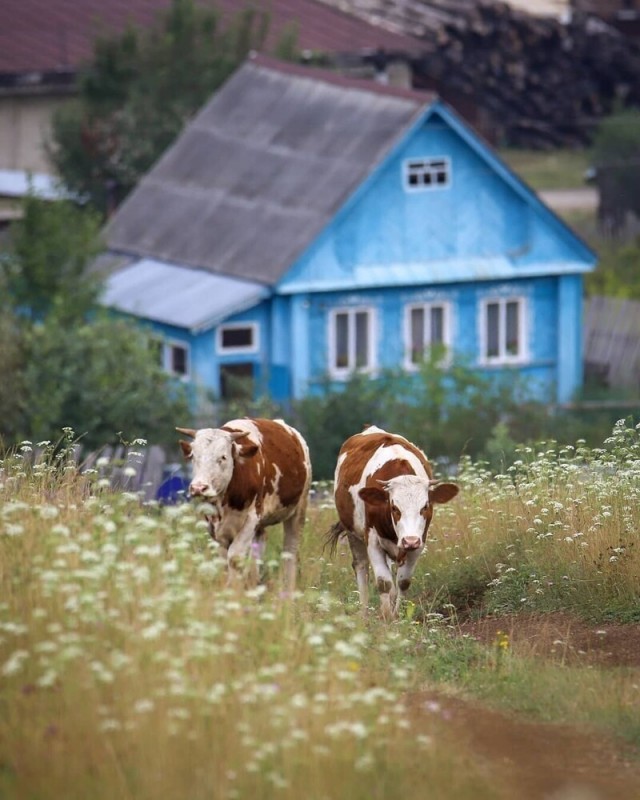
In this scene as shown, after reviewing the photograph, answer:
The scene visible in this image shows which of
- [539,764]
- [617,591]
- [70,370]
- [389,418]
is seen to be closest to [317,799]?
[539,764]

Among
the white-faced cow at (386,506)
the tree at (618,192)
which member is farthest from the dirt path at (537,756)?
the tree at (618,192)

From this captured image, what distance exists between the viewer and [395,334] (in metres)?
30.4

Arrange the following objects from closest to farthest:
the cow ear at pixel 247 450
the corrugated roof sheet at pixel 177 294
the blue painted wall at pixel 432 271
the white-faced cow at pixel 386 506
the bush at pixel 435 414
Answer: the white-faced cow at pixel 386 506 → the cow ear at pixel 247 450 → the bush at pixel 435 414 → the corrugated roof sheet at pixel 177 294 → the blue painted wall at pixel 432 271

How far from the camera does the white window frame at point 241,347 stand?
2897cm

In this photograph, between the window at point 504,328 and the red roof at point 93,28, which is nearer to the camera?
the window at point 504,328

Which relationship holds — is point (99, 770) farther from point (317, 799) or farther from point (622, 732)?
point (622, 732)

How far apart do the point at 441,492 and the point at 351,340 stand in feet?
61.9

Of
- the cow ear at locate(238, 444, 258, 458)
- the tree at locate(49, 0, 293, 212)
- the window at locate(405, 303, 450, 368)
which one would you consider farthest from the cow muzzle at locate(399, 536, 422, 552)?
the tree at locate(49, 0, 293, 212)

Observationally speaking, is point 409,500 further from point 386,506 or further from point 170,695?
point 170,695

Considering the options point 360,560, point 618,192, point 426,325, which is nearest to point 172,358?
point 426,325

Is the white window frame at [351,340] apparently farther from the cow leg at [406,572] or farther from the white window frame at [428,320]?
the cow leg at [406,572]

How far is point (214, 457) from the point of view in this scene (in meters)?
11.3

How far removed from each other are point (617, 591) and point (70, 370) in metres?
14.0

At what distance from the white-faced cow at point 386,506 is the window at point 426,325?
18256 millimetres
